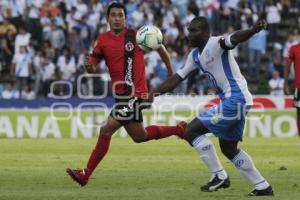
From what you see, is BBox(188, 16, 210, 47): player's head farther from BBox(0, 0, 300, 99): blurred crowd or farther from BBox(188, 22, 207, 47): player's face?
BBox(0, 0, 300, 99): blurred crowd

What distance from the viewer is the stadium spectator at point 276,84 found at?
2827 cm

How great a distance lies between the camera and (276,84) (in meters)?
28.6

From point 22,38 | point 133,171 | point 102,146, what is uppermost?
point 22,38

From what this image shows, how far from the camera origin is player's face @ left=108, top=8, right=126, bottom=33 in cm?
1312

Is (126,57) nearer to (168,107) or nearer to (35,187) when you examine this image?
(35,187)

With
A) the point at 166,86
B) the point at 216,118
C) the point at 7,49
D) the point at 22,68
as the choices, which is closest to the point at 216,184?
the point at 216,118

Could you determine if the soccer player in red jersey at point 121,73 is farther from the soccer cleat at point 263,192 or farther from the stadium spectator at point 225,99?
the soccer cleat at point 263,192

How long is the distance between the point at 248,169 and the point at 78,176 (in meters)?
2.59

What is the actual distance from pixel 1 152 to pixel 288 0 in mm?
15539

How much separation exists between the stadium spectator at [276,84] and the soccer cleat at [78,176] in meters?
16.0

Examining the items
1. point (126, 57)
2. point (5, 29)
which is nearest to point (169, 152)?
point (126, 57)

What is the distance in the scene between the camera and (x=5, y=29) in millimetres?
30688

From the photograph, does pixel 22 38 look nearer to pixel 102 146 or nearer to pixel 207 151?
pixel 102 146

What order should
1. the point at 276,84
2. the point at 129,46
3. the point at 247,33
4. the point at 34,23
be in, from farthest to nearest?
the point at 34,23
the point at 276,84
the point at 129,46
the point at 247,33
